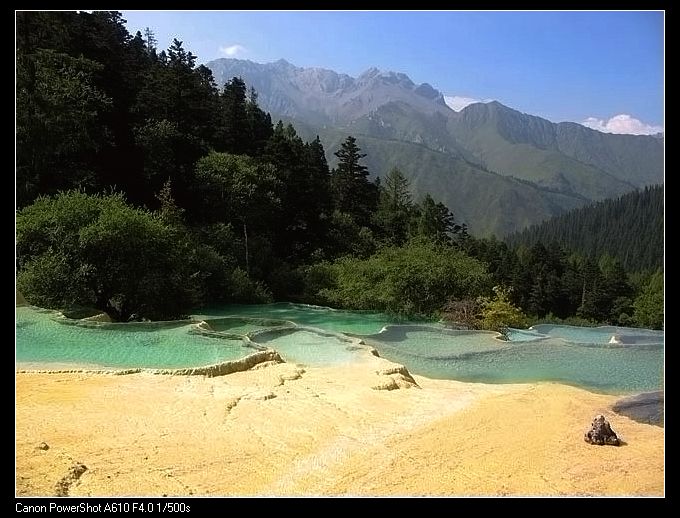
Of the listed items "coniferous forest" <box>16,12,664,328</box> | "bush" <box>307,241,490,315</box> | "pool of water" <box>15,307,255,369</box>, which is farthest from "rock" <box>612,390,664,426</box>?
"bush" <box>307,241,490,315</box>

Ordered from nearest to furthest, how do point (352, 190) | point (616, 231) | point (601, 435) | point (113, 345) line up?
1. point (601, 435)
2. point (113, 345)
3. point (352, 190)
4. point (616, 231)

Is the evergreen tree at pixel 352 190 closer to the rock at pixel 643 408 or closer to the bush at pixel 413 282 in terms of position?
the bush at pixel 413 282

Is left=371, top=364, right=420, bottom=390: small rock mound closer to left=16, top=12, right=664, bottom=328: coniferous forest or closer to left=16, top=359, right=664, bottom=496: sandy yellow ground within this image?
left=16, top=359, right=664, bottom=496: sandy yellow ground

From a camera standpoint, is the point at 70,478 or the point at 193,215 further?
the point at 193,215

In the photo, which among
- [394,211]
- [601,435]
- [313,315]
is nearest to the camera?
[601,435]

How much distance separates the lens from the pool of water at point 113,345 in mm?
8326

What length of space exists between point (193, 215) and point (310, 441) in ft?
58.8

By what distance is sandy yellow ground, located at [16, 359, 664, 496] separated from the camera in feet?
14.2

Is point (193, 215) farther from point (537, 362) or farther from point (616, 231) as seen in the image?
point (616, 231)

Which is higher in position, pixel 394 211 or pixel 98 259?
pixel 394 211

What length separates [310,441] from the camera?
5227 millimetres

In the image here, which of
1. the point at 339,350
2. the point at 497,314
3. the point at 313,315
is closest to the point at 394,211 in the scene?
the point at 313,315
